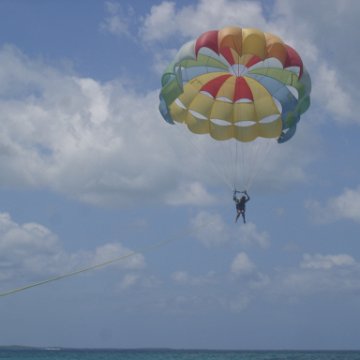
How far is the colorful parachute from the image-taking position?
65.9 feet

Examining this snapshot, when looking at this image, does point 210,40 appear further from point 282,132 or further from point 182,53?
point 282,132

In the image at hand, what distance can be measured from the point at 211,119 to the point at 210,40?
2.68 m

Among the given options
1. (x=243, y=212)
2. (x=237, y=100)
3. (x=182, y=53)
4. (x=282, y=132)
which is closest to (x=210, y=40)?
(x=182, y=53)

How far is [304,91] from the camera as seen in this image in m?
20.8

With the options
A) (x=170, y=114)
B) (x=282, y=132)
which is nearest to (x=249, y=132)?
(x=282, y=132)

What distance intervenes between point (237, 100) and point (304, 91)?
211cm

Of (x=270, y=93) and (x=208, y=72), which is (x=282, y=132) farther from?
(x=208, y=72)

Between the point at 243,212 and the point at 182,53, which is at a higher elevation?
the point at 182,53

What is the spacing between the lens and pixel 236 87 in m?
21.6

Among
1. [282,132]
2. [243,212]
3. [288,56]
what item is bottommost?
[243,212]

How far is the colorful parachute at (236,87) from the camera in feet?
65.9

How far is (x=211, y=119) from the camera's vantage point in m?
21.8

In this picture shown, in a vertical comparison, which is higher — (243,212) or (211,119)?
(211,119)

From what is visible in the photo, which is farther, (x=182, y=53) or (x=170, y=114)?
(x=170, y=114)
